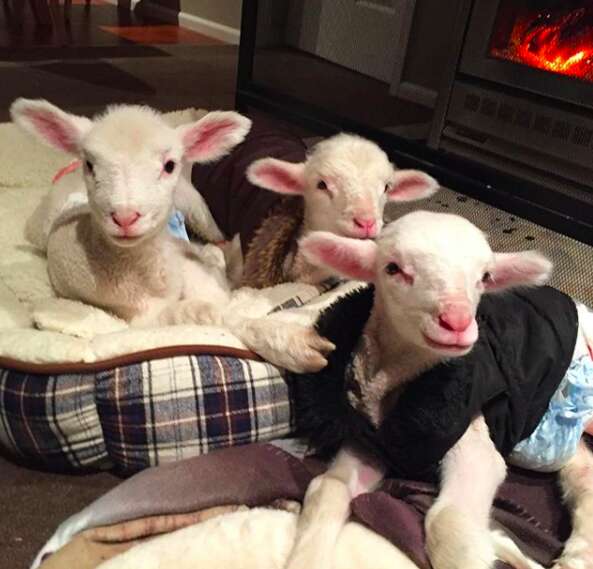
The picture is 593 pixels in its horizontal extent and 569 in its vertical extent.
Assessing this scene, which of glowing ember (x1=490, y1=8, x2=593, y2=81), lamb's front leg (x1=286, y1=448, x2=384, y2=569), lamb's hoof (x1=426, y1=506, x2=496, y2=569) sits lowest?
lamb's front leg (x1=286, y1=448, x2=384, y2=569)

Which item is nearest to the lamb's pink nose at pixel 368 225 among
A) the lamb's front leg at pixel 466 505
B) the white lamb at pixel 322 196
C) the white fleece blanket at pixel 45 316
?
the white lamb at pixel 322 196

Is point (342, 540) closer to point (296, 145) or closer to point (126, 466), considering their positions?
point (126, 466)

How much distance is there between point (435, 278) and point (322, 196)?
0.52 meters

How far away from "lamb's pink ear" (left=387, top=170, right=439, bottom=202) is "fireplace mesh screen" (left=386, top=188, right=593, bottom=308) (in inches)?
13.7

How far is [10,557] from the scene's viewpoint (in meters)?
0.96

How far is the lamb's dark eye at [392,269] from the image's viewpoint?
36.3 inches

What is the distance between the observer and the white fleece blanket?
105cm

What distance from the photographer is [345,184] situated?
1.30 meters

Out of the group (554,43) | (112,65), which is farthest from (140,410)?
(112,65)

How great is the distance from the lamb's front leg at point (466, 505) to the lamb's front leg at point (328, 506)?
0.11 m

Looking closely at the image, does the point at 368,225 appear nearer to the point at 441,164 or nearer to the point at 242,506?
the point at 242,506

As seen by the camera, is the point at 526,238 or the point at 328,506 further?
the point at 526,238

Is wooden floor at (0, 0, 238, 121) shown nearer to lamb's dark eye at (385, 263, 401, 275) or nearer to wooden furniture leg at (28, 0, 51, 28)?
wooden furniture leg at (28, 0, 51, 28)

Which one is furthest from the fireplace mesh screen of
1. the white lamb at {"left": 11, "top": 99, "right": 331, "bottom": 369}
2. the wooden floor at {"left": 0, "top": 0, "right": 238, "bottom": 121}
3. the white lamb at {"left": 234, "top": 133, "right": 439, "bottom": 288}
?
the wooden floor at {"left": 0, "top": 0, "right": 238, "bottom": 121}
